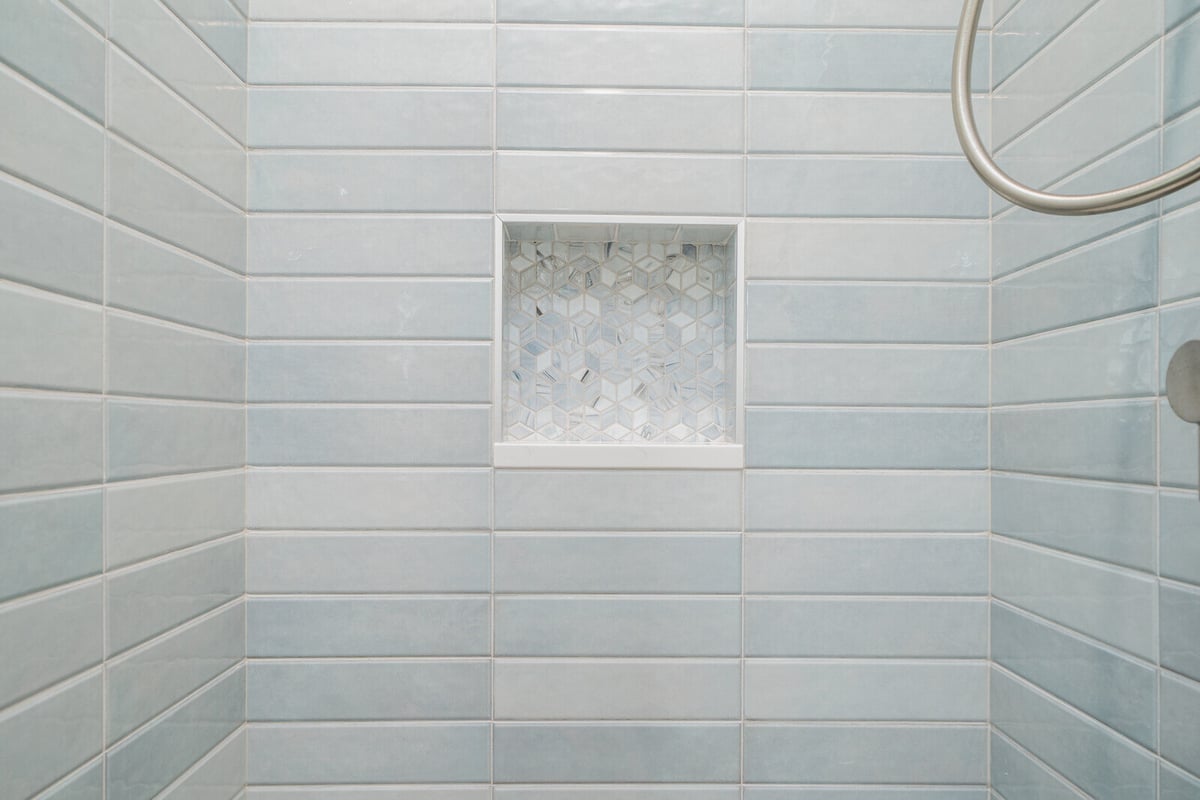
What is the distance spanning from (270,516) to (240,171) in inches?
21.2

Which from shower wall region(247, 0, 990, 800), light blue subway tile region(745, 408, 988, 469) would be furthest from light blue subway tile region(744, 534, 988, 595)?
light blue subway tile region(745, 408, 988, 469)

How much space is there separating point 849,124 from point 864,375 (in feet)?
1.32

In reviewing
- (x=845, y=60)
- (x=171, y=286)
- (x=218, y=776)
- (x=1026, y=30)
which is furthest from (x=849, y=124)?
(x=218, y=776)

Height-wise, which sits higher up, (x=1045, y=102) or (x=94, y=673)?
(x=1045, y=102)

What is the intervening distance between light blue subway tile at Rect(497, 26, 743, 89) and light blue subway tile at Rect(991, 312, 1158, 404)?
60 centimetres

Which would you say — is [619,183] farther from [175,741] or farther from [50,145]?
[175,741]

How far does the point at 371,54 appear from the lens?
123 cm

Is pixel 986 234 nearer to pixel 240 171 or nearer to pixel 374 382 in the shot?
pixel 374 382

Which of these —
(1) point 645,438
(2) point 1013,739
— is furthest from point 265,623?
(2) point 1013,739

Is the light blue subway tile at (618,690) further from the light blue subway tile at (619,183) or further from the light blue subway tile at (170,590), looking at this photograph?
the light blue subway tile at (619,183)

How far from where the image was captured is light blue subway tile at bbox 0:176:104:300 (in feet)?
2.38

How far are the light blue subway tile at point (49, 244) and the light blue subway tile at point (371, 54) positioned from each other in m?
0.50

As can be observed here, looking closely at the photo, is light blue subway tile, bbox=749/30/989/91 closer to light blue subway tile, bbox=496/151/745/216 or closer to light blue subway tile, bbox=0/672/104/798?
light blue subway tile, bbox=496/151/745/216

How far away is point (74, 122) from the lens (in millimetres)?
815
